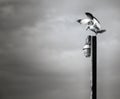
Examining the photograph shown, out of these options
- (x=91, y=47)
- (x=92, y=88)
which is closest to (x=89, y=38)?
(x=91, y=47)

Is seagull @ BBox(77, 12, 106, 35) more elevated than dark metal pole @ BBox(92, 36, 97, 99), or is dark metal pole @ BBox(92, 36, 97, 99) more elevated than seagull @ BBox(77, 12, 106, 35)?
seagull @ BBox(77, 12, 106, 35)

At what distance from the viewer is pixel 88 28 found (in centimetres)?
1631

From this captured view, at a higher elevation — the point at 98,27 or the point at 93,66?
the point at 98,27

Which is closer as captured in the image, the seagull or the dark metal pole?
the dark metal pole

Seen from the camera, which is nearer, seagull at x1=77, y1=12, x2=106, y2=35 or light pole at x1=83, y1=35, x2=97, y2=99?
light pole at x1=83, y1=35, x2=97, y2=99

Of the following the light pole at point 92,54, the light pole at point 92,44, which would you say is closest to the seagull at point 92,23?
the light pole at point 92,44

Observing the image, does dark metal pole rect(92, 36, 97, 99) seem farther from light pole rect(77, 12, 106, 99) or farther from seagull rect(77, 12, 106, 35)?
seagull rect(77, 12, 106, 35)

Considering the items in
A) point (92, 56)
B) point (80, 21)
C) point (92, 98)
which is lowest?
point (92, 98)

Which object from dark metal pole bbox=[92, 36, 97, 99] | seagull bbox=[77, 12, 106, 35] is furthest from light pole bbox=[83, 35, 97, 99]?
seagull bbox=[77, 12, 106, 35]

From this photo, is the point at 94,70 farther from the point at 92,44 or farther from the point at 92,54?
the point at 92,44

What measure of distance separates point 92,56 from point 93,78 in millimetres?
658

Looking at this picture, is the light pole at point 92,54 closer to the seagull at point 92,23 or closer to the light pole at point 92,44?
the light pole at point 92,44

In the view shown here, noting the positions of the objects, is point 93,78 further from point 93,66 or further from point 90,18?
point 90,18

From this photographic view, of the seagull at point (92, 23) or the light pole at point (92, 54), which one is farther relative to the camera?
the seagull at point (92, 23)
